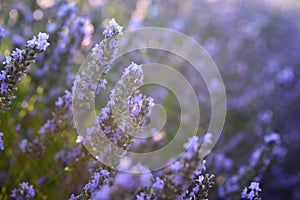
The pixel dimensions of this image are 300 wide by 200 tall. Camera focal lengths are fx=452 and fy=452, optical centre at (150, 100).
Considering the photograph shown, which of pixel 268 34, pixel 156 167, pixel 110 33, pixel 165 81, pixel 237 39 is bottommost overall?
pixel 110 33

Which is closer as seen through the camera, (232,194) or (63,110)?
(63,110)

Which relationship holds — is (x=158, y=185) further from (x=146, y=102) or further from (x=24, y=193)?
(x=24, y=193)

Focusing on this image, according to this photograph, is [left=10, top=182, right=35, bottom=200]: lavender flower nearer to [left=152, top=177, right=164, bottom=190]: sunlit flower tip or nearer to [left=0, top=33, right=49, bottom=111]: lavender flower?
[left=0, top=33, right=49, bottom=111]: lavender flower

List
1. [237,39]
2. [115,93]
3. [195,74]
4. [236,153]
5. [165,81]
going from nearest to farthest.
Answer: [115,93]
[236,153]
[165,81]
[195,74]
[237,39]

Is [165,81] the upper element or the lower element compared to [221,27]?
lower

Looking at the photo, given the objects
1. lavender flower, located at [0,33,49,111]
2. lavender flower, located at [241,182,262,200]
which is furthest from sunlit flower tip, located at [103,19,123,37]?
lavender flower, located at [241,182,262,200]

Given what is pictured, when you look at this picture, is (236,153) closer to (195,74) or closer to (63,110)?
(195,74)

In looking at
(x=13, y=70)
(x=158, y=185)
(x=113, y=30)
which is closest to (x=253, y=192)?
(x=158, y=185)

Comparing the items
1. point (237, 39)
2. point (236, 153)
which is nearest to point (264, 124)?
point (236, 153)

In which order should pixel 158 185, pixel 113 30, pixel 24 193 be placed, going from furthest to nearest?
pixel 24 193 < pixel 113 30 < pixel 158 185
